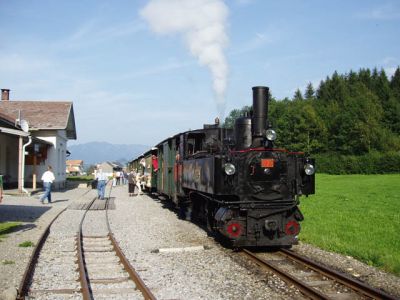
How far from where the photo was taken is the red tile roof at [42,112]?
96.7ft

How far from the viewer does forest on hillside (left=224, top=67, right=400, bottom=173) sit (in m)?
65.1

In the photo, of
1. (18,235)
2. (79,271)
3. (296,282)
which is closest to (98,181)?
(18,235)

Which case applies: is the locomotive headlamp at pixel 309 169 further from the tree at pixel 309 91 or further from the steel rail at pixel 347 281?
the tree at pixel 309 91

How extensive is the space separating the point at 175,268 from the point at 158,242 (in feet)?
8.39

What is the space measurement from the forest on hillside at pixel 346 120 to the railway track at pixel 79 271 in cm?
4445

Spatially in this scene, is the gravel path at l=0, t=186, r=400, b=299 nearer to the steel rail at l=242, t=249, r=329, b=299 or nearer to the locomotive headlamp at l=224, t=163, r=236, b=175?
the steel rail at l=242, t=249, r=329, b=299

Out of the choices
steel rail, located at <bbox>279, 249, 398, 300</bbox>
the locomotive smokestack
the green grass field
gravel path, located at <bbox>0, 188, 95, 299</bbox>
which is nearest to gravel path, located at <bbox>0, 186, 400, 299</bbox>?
gravel path, located at <bbox>0, 188, 95, 299</bbox>

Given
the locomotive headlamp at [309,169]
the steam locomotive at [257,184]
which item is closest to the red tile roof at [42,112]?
the steam locomotive at [257,184]

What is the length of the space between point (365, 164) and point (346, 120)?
21371 mm

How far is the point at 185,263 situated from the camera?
25.4 ft

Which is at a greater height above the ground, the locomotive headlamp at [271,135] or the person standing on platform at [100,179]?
the locomotive headlamp at [271,135]

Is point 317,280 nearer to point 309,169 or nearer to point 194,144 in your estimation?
point 309,169

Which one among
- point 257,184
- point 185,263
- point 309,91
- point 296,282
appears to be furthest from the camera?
point 309,91

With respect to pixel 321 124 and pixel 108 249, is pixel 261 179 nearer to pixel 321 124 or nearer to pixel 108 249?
pixel 108 249
